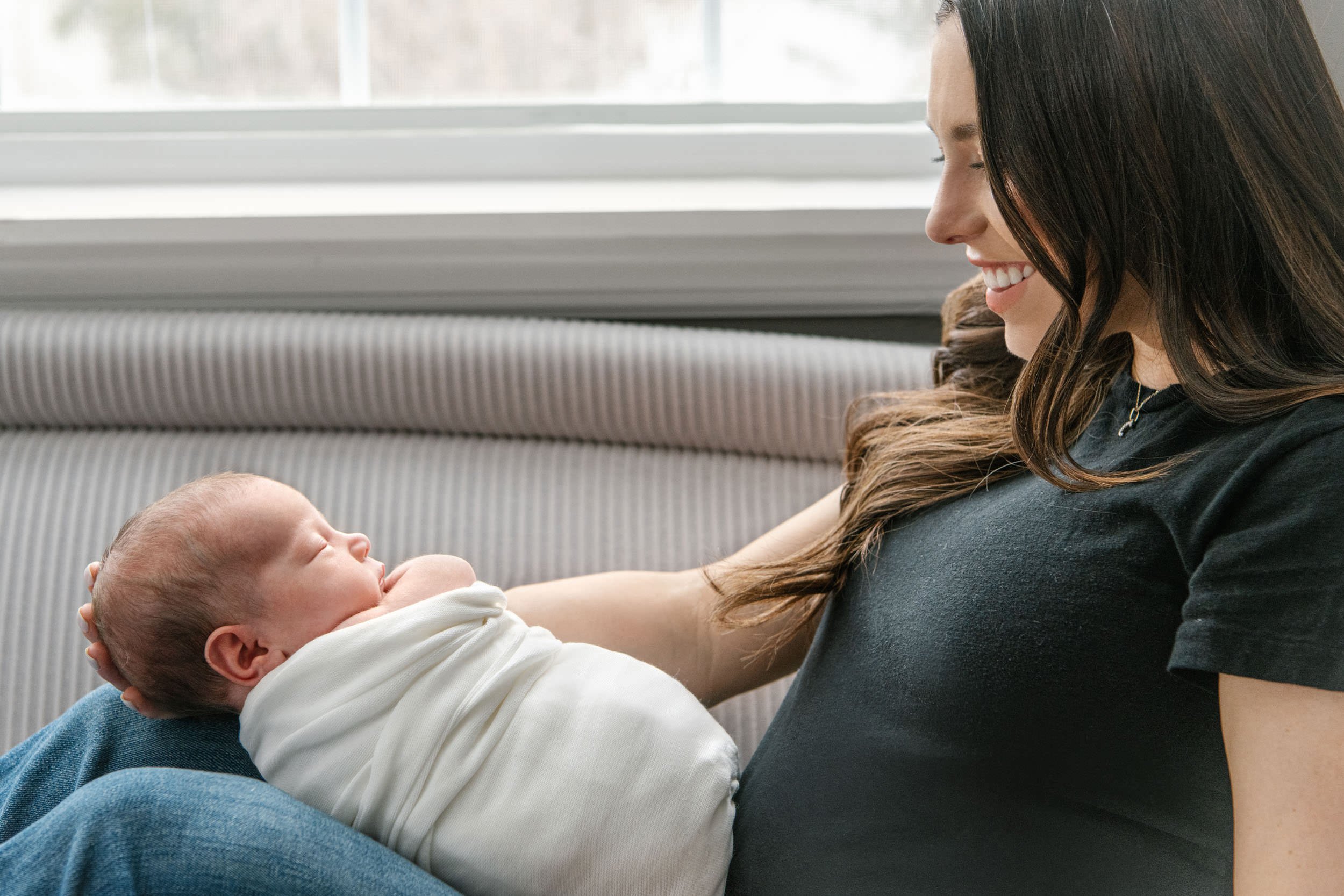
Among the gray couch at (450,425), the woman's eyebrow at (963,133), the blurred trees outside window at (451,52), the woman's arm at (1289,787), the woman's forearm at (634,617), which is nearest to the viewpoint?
the woman's arm at (1289,787)

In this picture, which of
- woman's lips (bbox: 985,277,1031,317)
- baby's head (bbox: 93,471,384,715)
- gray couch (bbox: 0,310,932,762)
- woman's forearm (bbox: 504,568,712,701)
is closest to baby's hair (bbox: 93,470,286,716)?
baby's head (bbox: 93,471,384,715)

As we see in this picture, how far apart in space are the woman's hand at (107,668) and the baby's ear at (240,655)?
0.24ft

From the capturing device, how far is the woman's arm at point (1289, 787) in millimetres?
586

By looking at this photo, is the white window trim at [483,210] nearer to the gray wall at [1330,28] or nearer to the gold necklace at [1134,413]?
the gray wall at [1330,28]

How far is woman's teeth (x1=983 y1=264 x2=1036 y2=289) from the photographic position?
791mm

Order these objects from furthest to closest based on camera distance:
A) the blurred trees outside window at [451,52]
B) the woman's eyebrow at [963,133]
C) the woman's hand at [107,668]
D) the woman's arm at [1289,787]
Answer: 1. the blurred trees outside window at [451,52]
2. the woman's hand at [107,668]
3. the woman's eyebrow at [963,133]
4. the woman's arm at [1289,787]

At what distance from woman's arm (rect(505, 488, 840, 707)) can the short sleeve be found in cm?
42

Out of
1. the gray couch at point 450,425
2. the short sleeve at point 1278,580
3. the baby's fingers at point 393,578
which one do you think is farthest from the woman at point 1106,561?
the gray couch at point 450,425

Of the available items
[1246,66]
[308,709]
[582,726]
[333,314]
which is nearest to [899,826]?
[582,726]

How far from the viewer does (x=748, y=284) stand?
146 cm

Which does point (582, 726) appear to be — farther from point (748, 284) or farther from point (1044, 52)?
point (748, 284)

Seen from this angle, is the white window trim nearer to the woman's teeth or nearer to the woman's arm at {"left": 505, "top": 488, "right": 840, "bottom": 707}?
the woman's arm at {"left": 505, "top": 488, "right": 840, "bottom": 707}

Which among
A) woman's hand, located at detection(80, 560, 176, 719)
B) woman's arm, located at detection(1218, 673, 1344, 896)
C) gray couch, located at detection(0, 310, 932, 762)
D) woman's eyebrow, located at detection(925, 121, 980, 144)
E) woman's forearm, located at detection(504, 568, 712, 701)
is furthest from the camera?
gray couch, located at detection(0, 310, 932, 762)

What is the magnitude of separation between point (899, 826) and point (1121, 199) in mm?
451
